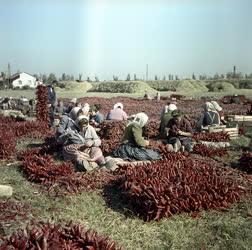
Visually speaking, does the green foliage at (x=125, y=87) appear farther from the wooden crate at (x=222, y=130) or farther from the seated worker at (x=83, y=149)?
the seated worker at (x=83, y=149)

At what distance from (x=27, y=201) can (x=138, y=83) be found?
226 ft

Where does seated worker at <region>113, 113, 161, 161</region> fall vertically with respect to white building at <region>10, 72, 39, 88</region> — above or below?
above

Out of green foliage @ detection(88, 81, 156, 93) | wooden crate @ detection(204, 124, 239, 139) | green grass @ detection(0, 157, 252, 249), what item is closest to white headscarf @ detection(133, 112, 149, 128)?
green grass @ detection(0, 157, 252, 249)

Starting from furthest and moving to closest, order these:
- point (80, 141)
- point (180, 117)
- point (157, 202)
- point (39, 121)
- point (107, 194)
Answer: point (39, 121)
point (180, 117)
point (80, 141)
point (107, 194)
point (157, 202)

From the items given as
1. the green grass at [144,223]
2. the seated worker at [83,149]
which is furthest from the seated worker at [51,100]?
the green grass at [144,223]

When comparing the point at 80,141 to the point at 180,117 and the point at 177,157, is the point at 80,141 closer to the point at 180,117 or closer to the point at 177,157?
the point at 177,157

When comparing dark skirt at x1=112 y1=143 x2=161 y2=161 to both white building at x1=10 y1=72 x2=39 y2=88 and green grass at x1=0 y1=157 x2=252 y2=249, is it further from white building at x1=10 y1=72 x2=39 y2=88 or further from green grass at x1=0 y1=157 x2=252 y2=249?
white building at x1=10 y1=72 x2=39 y2=88

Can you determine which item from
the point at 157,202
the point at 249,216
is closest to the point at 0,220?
the point at 157,202

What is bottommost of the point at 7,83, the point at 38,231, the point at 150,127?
the point at 7,83

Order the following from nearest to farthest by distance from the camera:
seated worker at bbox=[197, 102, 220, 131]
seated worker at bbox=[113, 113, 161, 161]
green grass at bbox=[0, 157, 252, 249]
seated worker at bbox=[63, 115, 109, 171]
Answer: green grass at bbox=[0, 157, 252, 249]
seated worker at bbox=[63, 115, 109, 171]
seated worker at bbox=[113, 113, 161, 161]
seated worker at bbox=[197, 102, 220, 131]

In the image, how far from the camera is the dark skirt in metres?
11.0

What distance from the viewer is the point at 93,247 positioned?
4.94m

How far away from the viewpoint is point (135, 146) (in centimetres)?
1114

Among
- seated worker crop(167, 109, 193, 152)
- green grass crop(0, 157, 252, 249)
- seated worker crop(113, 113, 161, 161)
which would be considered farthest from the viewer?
seated worker crop(167, 109, 193, 152)
